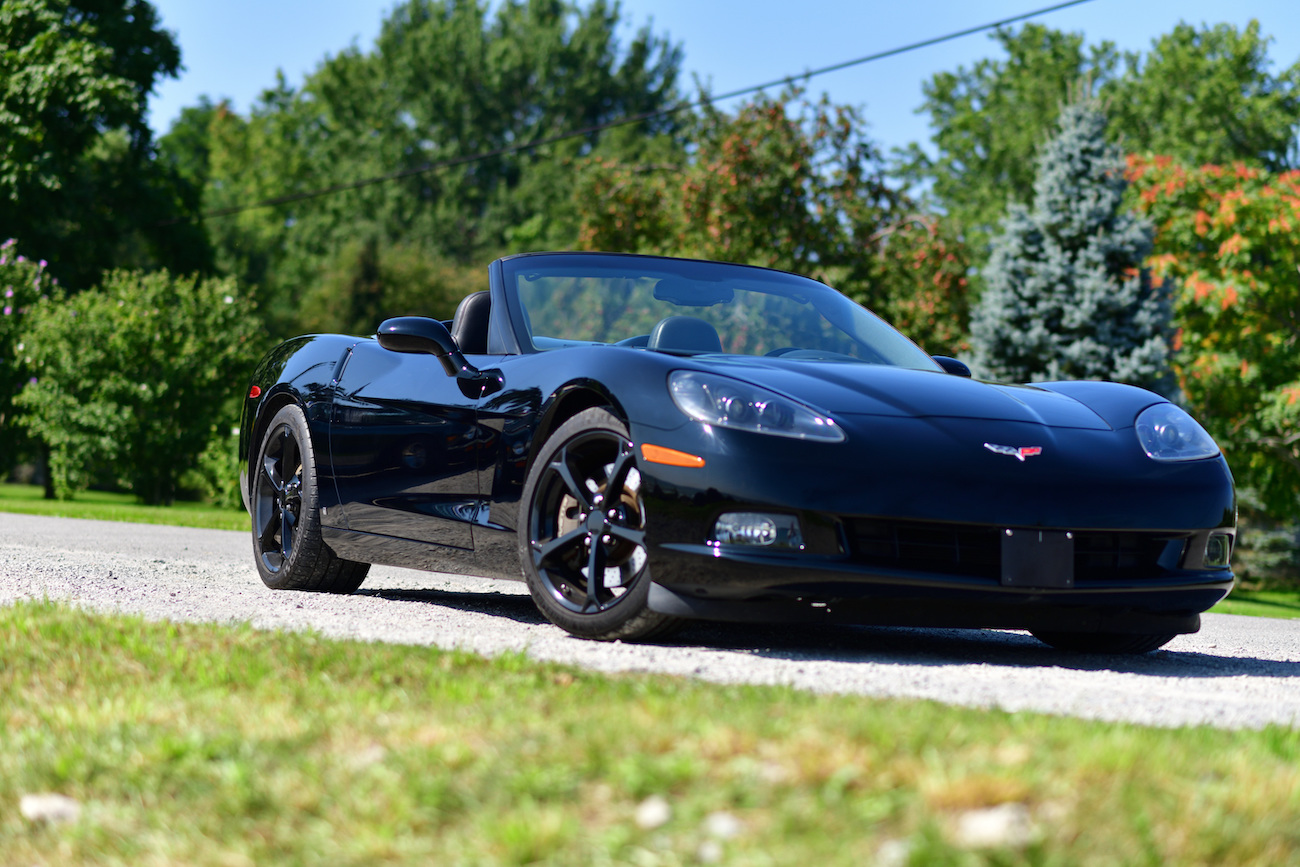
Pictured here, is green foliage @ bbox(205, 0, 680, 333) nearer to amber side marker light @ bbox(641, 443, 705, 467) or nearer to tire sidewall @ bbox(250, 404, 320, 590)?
tire sidewall @ bbox(250, 404, 320, 590)

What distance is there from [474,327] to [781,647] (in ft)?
6.46

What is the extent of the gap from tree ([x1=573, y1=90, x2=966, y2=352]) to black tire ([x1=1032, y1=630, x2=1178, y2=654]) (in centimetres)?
1600

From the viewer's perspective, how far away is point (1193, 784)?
89.3 inches

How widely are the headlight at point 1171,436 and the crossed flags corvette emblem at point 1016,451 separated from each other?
49 cm

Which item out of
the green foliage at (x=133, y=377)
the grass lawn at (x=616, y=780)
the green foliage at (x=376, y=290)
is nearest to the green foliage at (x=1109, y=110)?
the green foliage at (x=376, y=290)

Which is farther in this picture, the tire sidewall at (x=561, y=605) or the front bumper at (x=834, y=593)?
the tire sidewall at (x=561, y=605)

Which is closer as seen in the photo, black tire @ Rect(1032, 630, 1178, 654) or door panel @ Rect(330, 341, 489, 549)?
black tire @ Rect(1032, 630, 1178, 654)

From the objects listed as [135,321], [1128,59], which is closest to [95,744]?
[135,321]

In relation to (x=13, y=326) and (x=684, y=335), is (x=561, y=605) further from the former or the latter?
(x=13, y=326)

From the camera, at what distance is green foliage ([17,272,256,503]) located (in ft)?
80.9

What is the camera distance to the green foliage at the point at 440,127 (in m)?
54.5

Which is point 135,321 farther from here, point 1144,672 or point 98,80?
point 1144,672

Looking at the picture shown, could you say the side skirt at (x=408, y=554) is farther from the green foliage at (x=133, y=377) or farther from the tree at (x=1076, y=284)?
the green foliage at (x=133, y=377)

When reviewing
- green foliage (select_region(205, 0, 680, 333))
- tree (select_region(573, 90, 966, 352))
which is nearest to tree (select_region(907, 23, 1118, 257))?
green foliage (select_region(205, 0, 680, 333))
